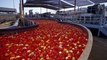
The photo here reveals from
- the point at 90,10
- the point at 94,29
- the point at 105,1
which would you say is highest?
the point at 105,1

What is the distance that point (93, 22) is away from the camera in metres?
21.9

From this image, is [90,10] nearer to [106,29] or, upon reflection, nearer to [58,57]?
[106,29]

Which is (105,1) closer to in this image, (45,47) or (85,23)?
(85,23)

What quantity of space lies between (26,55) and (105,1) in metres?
42.6

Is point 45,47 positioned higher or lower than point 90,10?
lower

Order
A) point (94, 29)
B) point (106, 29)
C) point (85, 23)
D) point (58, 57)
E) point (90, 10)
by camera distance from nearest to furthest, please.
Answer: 1. point (58, 57)
2. point (106, 29)
3. point (94, 29)
4. point (85, 23)
5. point (90, 10)

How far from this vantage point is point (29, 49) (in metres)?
6.04

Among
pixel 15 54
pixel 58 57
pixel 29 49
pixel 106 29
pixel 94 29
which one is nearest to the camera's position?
pixel 58 57

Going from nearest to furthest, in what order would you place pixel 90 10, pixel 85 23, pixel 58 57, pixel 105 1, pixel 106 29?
pixel 58 57, pixel 106 29, pixel 85 23, pixel 90 10, pixel 105 1

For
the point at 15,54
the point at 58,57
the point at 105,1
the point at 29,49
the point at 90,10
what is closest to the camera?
the point at 58,57

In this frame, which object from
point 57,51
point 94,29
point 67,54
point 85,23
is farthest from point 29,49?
point 85,23

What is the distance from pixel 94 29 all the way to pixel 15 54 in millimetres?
16240

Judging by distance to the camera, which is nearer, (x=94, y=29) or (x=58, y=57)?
(x=58, y=57)

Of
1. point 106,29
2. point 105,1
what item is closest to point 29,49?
point 106,29
